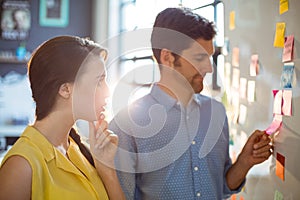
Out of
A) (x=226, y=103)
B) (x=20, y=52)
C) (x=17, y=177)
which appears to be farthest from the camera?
(x=20, y=52)

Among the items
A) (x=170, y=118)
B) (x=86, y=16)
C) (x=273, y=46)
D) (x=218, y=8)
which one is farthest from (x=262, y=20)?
(x=86, y=16)

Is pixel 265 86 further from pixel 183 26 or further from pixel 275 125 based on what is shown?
pixel 183 26

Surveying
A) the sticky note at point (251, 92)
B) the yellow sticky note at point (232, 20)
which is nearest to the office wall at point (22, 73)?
the yellow sticky note at point (232, 20)

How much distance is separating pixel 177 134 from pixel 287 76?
38cm

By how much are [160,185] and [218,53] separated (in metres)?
0.97

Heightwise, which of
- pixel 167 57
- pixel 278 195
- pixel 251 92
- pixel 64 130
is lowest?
pixel 278 195

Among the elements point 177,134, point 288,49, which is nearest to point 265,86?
point 288,49

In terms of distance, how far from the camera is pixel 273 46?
1.39m

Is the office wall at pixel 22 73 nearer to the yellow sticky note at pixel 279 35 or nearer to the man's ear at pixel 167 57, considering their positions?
the man's ear at pixel 167 57

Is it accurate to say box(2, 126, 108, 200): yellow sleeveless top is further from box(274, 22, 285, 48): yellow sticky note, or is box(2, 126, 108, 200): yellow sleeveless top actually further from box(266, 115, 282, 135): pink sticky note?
box(274, 22, 285, 48): yellow sticky note

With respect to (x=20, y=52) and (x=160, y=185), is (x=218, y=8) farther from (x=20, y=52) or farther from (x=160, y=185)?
(x=20, y=52)

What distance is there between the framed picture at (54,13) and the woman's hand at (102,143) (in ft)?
11.9

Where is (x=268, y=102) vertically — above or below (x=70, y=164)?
above

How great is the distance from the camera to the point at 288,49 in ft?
4.13
